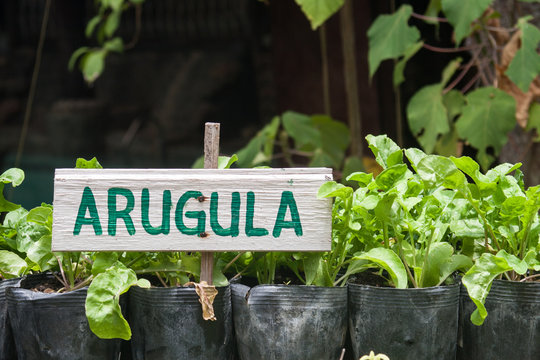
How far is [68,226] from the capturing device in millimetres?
935

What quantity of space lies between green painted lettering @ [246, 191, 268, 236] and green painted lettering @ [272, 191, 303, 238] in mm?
17

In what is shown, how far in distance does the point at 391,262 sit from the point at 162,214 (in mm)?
309

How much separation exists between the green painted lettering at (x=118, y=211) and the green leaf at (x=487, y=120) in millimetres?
1116

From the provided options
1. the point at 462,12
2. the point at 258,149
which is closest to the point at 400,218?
the point at 462,12

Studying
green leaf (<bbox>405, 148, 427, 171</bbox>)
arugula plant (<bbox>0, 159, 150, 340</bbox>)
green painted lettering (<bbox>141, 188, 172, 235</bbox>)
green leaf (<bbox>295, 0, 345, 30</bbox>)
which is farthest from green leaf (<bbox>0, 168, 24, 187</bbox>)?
green leaf (<bbox>295, 0, 345, 30</bbox>)

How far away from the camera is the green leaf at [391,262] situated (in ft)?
2.93

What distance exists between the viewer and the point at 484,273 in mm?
878

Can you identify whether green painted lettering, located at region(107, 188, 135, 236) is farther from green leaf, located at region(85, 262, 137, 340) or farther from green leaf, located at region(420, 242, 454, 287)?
green leaf, located at region(420, 242, 454, 287)

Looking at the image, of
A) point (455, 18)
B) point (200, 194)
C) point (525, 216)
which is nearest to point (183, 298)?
point (200, 194)

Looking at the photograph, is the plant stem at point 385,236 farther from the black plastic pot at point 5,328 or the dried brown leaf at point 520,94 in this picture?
the dried brown leaf at point 520,94

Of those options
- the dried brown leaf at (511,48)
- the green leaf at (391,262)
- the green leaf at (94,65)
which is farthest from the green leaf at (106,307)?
the green leaf at (94,65)

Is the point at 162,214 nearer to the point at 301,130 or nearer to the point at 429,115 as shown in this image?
the point at 429,115

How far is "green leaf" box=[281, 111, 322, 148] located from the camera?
7.03 feet

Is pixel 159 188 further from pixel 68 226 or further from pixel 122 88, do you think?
pixel 122 88
